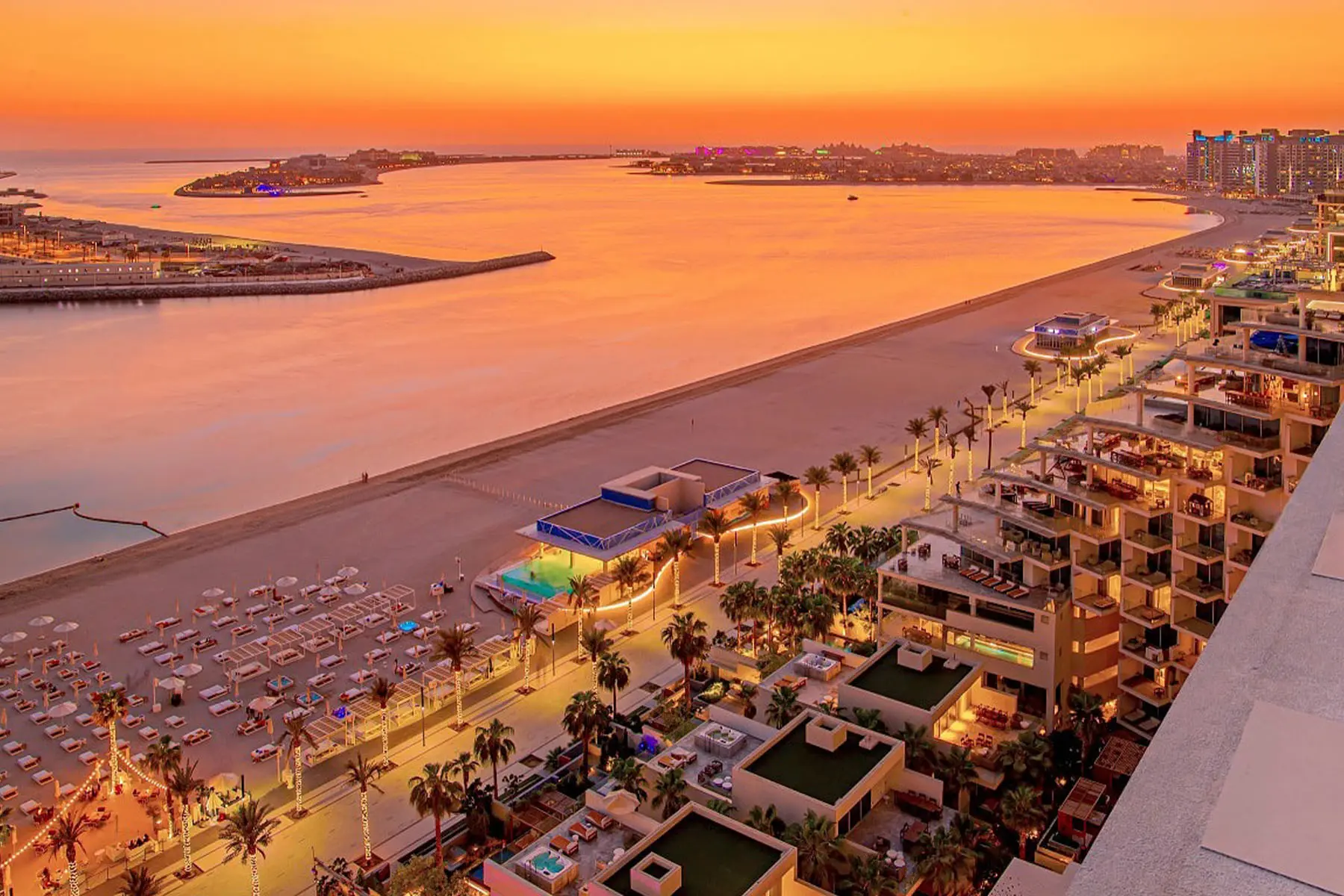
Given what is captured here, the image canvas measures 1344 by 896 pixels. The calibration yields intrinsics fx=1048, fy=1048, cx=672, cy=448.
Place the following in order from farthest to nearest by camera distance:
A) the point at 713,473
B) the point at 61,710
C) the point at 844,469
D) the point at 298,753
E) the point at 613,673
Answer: the point at 713,473, the point at 844,469, the point at 61,710, the point at 613,673, the point at 298,753

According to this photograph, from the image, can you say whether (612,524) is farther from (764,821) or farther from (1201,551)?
(1201,551)

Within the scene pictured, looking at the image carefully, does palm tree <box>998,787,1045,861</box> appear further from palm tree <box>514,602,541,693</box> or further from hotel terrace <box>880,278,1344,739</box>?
palm tree <box>514,602,541,693</box>

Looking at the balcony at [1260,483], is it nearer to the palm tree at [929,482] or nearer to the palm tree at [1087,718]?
the palm tree at [1087,718]

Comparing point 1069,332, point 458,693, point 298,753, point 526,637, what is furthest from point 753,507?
point 1069,332

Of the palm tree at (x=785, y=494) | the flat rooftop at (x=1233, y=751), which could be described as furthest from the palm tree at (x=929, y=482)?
the flat rooftop at (x=1233, y=751)

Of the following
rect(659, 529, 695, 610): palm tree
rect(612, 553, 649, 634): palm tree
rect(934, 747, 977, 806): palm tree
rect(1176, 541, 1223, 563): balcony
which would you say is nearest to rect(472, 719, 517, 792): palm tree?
→ rect(934, 747, 977, 806): palm tree

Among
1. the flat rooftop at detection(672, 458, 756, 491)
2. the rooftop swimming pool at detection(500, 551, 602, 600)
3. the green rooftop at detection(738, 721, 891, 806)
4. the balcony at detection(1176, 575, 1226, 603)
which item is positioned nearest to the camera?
the green rooftop at detection(738, 721, 891, 806)
